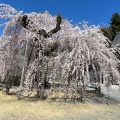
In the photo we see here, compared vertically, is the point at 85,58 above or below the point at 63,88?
above

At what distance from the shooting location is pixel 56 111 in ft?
22.4

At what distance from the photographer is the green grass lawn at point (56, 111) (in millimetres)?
6082

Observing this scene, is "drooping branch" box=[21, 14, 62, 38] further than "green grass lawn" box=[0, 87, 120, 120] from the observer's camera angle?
Yes

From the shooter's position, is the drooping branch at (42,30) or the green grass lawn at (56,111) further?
the drooping branch at (42,30)

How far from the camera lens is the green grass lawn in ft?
20.0

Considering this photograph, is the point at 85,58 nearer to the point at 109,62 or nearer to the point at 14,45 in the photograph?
the point at 109,62

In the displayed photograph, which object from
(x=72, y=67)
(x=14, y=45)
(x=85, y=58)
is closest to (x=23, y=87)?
(x=14, y=45)

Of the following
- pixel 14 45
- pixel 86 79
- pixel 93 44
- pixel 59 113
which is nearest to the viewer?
pixel 59 113

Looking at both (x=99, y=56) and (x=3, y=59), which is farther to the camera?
(x=3, y=59)

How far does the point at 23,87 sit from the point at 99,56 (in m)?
3.87

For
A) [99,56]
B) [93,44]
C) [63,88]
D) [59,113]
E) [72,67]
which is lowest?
[59,113]

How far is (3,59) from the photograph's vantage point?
9.87 meters

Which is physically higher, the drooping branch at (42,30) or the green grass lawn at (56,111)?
the drooping branch at (42,30)

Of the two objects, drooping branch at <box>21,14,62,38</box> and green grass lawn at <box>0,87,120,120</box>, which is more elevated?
drooping branch at <box>21,14,62,38</box>
